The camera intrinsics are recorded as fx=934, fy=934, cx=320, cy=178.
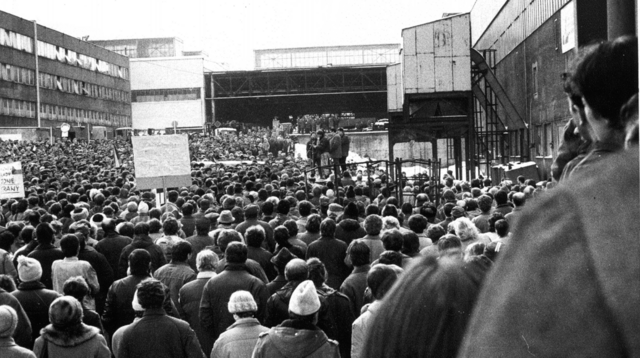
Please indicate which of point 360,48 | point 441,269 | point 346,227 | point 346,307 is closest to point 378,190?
point 346,227

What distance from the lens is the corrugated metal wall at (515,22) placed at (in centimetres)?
A: 3441

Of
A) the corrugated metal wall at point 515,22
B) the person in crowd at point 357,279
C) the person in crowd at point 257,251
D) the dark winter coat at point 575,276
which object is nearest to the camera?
the dark winter coat at point 575,276

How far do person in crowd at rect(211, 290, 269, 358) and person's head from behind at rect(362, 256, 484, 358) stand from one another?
4.78 meters

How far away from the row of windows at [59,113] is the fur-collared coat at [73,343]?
Result: 68.1 metres

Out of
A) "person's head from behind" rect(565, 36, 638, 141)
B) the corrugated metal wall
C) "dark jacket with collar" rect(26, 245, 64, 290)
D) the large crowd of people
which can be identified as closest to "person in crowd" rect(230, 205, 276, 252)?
the large crowd of people

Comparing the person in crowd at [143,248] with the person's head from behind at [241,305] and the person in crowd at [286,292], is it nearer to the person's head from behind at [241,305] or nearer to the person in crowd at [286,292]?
the person in crowd at [286,292]

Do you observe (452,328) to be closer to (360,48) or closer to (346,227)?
(346,227)

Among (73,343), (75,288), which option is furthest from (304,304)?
(75,288)

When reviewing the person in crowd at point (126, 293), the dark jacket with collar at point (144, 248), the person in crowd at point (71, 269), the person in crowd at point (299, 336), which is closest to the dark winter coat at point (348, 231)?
the dark jacket with collar at point (144, 248)

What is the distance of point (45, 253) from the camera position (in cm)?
969

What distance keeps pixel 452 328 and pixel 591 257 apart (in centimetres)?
68

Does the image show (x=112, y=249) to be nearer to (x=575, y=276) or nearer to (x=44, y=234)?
(x=44, y=234)

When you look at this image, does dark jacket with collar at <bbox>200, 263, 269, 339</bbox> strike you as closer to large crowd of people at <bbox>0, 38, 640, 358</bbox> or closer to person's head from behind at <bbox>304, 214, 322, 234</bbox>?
large crowd of people at <bbox>0, 38, 640, 358</bbox>

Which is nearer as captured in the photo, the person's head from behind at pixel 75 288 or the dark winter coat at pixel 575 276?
the dark winter coat at pixel 575 276
